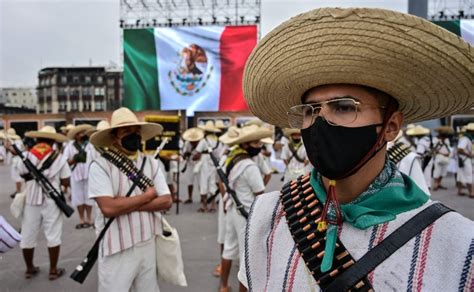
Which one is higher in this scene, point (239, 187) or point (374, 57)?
point (374, 57)

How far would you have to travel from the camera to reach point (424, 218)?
1.32 m

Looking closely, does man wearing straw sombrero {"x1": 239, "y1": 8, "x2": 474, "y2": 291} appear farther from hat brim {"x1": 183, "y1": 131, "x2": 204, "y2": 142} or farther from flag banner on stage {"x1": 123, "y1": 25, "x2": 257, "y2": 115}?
flag banner on stage {"x1": 123, "y1": 25, "x2": 257, "y2": 115}

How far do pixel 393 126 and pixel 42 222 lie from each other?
5.24m

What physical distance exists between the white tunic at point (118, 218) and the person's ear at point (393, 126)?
2401mm

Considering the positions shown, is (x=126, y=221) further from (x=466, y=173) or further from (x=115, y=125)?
(x=466, y=173)

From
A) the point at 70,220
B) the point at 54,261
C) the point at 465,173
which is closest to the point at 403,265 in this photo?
the point at 54,261

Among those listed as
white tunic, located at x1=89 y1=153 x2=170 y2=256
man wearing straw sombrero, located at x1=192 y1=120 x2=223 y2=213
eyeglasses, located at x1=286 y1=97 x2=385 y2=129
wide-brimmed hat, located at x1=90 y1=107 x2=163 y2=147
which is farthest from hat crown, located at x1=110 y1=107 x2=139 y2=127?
man wearing straw sombrero, located at x1=192 y1=120 x2=223 y2=213

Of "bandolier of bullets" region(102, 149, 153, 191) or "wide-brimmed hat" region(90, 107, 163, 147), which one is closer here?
"bandolier of bullets" region(102, 149, 153, 191)

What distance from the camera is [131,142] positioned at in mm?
3627

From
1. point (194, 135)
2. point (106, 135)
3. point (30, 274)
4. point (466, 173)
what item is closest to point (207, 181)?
point (194, 135)

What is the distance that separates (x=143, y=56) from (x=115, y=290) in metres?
24.9

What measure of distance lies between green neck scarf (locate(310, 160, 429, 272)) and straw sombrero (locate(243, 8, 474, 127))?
32cm

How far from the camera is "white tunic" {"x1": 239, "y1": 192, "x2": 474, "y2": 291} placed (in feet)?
4.00

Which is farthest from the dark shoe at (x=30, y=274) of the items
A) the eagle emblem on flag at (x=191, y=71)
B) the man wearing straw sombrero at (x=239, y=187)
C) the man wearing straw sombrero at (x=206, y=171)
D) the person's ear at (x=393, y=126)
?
the eagle emblem on flag at (x=191, y=71)
